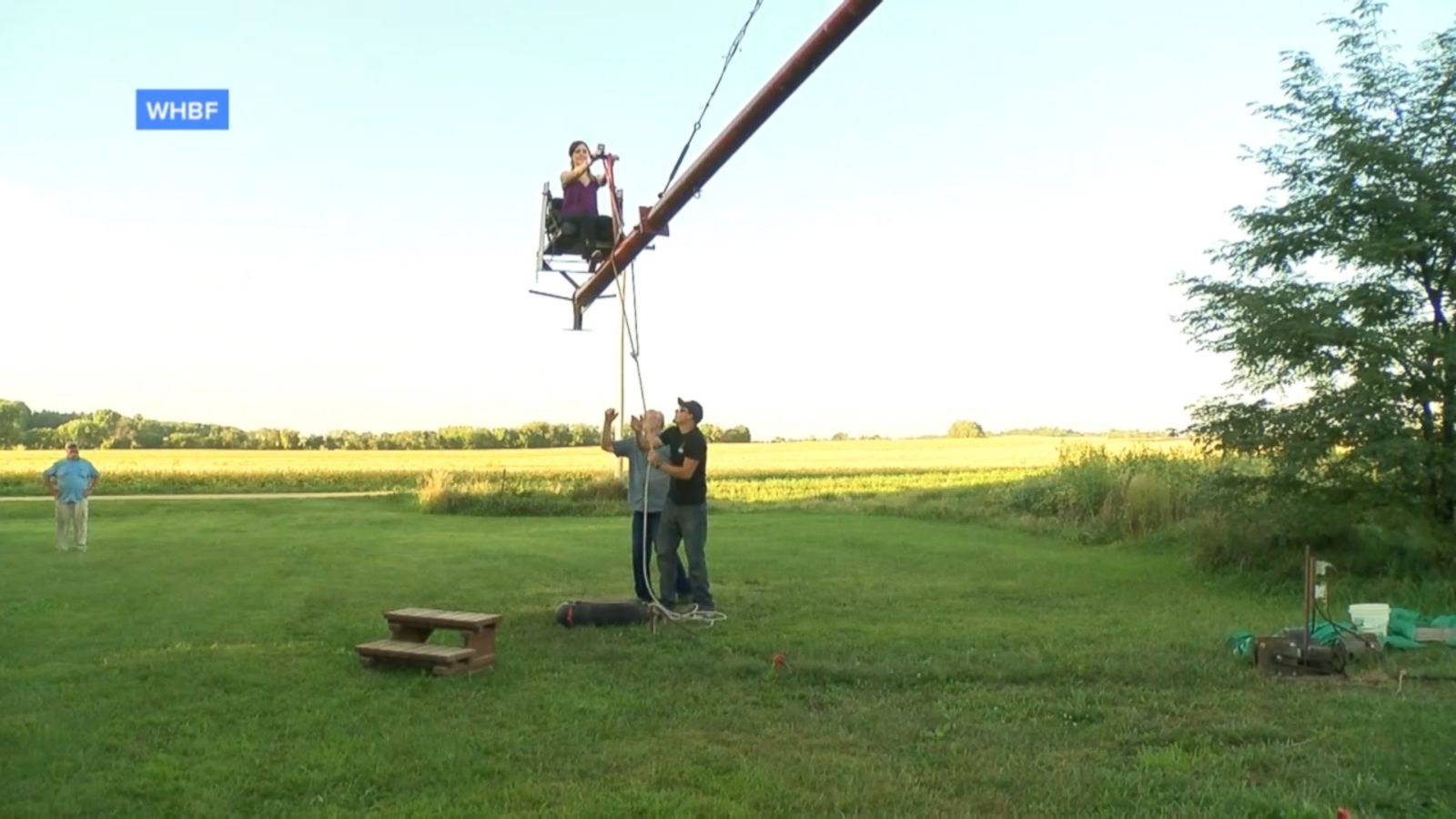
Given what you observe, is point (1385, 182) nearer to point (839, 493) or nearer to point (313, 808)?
point (313, 808)

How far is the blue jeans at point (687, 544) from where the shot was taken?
10.2 metres

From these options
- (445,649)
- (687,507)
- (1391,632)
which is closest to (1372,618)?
(1391,632)

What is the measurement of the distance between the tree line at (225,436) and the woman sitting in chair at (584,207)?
5890 cm

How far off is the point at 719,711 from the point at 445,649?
2.20 metres

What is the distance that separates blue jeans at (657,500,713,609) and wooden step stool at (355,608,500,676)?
8.75 ft

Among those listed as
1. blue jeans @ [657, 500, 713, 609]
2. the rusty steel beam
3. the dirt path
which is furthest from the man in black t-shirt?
the dirt path

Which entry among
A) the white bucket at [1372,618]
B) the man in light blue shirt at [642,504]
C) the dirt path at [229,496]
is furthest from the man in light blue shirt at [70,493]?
the dirt path at [229,496]

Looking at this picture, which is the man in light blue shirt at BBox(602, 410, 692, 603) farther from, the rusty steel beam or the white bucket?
the white bucket

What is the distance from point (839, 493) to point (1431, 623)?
25908 millimetres

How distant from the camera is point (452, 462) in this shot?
59.7 m

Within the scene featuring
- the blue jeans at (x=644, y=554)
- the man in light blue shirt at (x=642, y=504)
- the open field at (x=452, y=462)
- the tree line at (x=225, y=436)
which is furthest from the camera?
the tree line at (x=225, y=436)

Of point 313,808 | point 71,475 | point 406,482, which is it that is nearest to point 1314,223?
point 313,808

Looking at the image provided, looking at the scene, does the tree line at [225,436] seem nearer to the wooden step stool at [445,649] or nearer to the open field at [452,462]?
the open field at [452,462]

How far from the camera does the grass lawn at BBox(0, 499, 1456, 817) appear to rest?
16.3 feet
